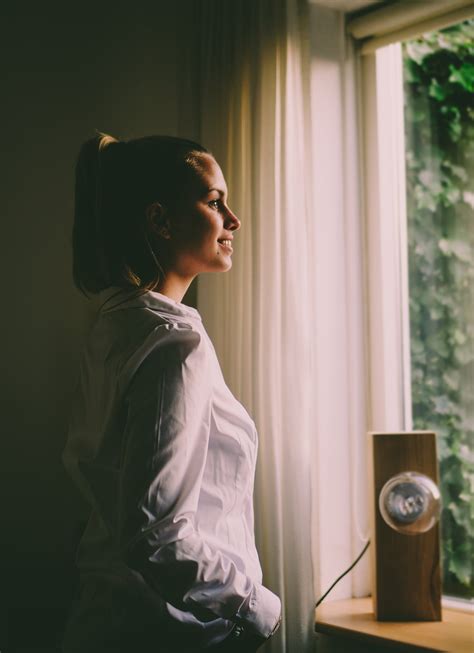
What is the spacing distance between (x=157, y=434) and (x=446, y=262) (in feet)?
4.30

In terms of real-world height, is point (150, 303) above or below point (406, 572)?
above

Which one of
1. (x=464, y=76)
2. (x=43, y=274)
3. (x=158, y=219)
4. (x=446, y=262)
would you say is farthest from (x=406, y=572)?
(x=464, y=76)

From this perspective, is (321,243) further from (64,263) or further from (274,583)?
(274,583)

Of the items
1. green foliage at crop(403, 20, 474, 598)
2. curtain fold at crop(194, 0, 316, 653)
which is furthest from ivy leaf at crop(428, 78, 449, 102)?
curtain fold at crop(194, 0, 316, 653)

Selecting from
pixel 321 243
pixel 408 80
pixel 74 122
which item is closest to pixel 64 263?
pixel 74 122

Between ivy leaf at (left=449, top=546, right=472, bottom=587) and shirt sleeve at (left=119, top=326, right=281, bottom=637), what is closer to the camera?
shirt sleeve at (left=119, top=326, right=281, bottom=637)

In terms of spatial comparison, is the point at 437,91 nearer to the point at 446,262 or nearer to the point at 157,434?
the point at 446,262

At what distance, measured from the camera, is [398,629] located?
5.79ft

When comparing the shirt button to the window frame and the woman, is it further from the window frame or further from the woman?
the window frame

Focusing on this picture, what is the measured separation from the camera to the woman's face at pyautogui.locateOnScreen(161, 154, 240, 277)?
1.35 meters

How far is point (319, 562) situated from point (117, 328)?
3.34 feet

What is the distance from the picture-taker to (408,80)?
2.25 m

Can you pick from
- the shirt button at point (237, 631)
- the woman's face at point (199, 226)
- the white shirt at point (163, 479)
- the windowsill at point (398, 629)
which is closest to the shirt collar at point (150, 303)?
the white shirt at point (163, 479)

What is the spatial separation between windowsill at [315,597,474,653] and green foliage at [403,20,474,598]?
0.76 ft
